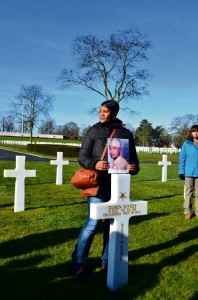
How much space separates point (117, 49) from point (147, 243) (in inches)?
1136

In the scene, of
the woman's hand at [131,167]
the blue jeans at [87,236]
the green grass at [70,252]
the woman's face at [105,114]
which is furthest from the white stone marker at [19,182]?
the woman's hand at [131,167]

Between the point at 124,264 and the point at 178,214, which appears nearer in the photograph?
the point at 124,264

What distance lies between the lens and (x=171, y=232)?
5977mm

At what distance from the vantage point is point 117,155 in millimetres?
3541

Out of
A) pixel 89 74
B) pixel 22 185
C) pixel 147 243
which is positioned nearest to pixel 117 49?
pixel 89 74

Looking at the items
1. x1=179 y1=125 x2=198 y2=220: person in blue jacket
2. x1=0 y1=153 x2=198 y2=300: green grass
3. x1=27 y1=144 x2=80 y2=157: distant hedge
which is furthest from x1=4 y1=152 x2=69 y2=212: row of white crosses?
x1=27 y1=144 x2=80 y2=157: distant hedge

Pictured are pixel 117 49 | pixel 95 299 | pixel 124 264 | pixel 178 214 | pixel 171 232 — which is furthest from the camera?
pixel 117 49

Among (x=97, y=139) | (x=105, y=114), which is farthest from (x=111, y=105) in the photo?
(x=97, y=139)

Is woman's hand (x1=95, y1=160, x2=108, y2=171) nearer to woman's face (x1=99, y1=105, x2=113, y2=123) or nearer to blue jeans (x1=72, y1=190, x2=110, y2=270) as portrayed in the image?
blue jeans (x1=72, y1=190, x2=110, y2=270)

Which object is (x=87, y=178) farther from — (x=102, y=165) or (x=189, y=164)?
(x=189, y=164)

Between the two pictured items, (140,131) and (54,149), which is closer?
(54,149)

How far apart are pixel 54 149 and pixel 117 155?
99.0 feet

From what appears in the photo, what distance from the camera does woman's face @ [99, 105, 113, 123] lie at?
382 cm

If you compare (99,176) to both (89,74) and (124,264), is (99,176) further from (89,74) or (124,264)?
(89,74)
